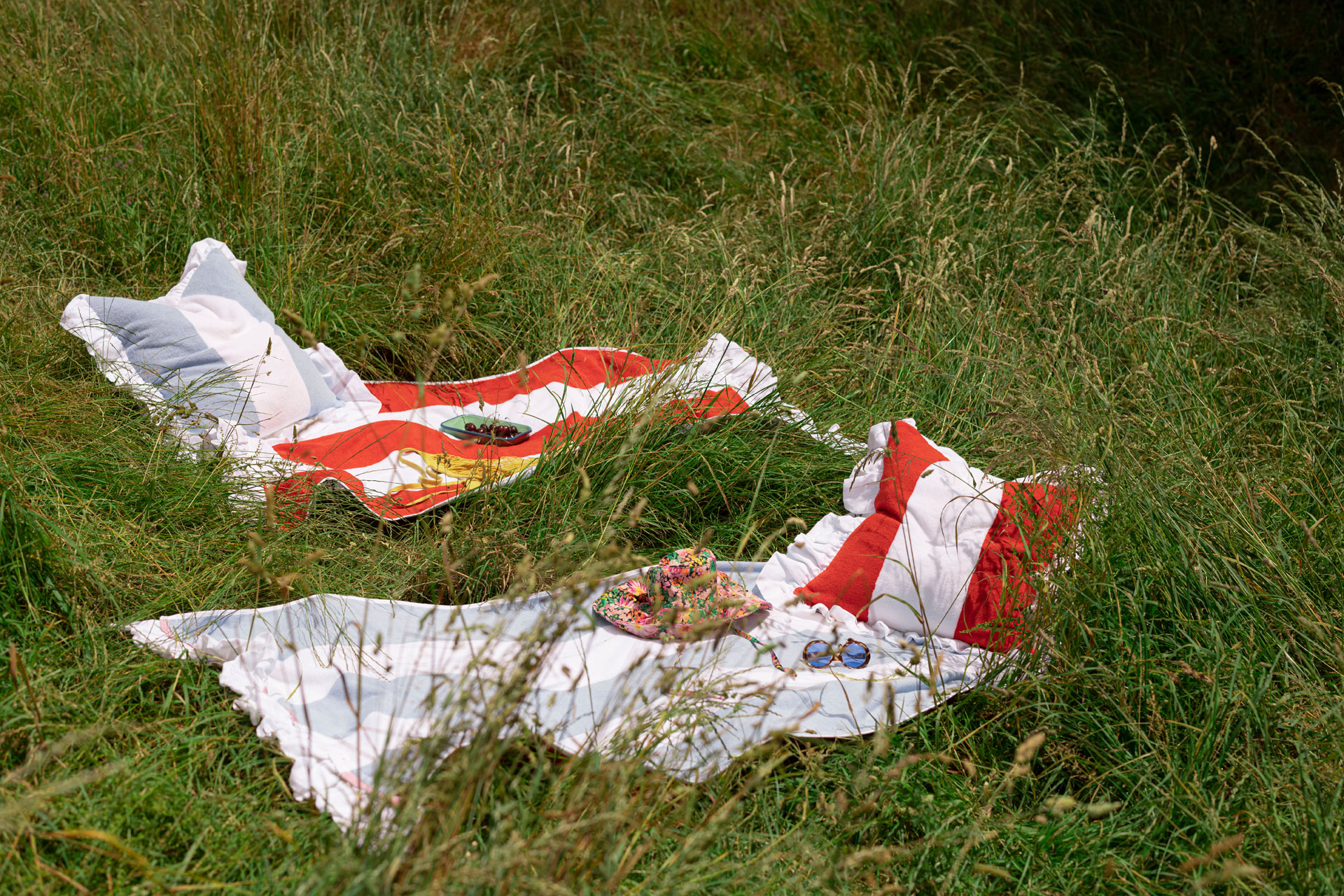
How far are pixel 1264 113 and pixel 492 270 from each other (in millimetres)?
4069

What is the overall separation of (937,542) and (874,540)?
0.16 m

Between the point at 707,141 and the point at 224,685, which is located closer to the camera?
the point at 224,685

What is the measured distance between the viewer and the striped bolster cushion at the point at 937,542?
2.20 metres

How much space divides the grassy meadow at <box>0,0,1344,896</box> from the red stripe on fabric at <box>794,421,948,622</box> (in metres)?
0.25

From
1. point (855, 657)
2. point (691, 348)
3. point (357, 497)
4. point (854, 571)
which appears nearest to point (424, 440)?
point (357, 497)

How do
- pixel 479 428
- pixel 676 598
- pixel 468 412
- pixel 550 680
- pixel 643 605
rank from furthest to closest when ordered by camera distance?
pixel 468 412
pixel 479 428
pixel 643 605
pixel 676 598
pixel 550 680

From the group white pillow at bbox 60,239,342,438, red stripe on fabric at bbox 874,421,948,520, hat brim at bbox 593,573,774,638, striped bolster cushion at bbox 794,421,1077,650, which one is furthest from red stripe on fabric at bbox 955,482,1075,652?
white pillow at bbox 60,239,342,438

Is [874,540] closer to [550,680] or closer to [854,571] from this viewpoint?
[854,571]

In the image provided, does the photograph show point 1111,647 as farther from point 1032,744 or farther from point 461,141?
point 461,141

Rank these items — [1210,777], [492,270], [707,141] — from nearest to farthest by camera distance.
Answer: [1210,777] → [492,270] → [707,141]

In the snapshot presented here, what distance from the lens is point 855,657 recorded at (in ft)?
7.45

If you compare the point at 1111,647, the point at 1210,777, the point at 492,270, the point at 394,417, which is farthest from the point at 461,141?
the point at 1210,777

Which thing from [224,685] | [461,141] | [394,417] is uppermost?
[461,141]

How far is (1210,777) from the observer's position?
1.74 meters
